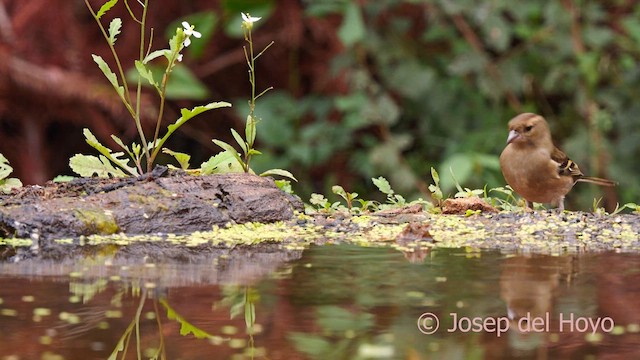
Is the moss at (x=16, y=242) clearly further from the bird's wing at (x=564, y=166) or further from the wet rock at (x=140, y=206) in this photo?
the bird's wing at (x=564, y=166)

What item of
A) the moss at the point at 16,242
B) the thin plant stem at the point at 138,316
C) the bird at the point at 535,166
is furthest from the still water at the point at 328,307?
the bird at the point at 535,166

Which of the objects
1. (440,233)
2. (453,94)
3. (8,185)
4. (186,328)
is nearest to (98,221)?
(8,185)

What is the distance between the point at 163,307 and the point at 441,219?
162cm

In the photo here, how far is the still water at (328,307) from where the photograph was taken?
2.09 m

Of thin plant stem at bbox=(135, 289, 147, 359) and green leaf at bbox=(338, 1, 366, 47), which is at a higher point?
green leaf at bbox=(338, 1, 366, 47)

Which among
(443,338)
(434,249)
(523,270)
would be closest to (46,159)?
(434,249)

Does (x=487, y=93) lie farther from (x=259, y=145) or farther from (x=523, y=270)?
(x=523, y=270)

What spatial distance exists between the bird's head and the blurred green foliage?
144cm

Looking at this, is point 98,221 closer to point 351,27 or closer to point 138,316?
point 138,316

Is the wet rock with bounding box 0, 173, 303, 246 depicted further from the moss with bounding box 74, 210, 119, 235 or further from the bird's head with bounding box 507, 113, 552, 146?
the bird's head with bounding box 507, 113, 552, 146

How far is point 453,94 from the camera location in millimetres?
6574

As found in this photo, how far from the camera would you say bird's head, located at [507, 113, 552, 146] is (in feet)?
15.3

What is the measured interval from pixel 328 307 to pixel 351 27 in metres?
3.90

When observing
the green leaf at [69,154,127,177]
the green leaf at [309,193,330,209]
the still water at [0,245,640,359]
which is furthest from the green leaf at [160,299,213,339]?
the green leaf at [309,193,330,209]
